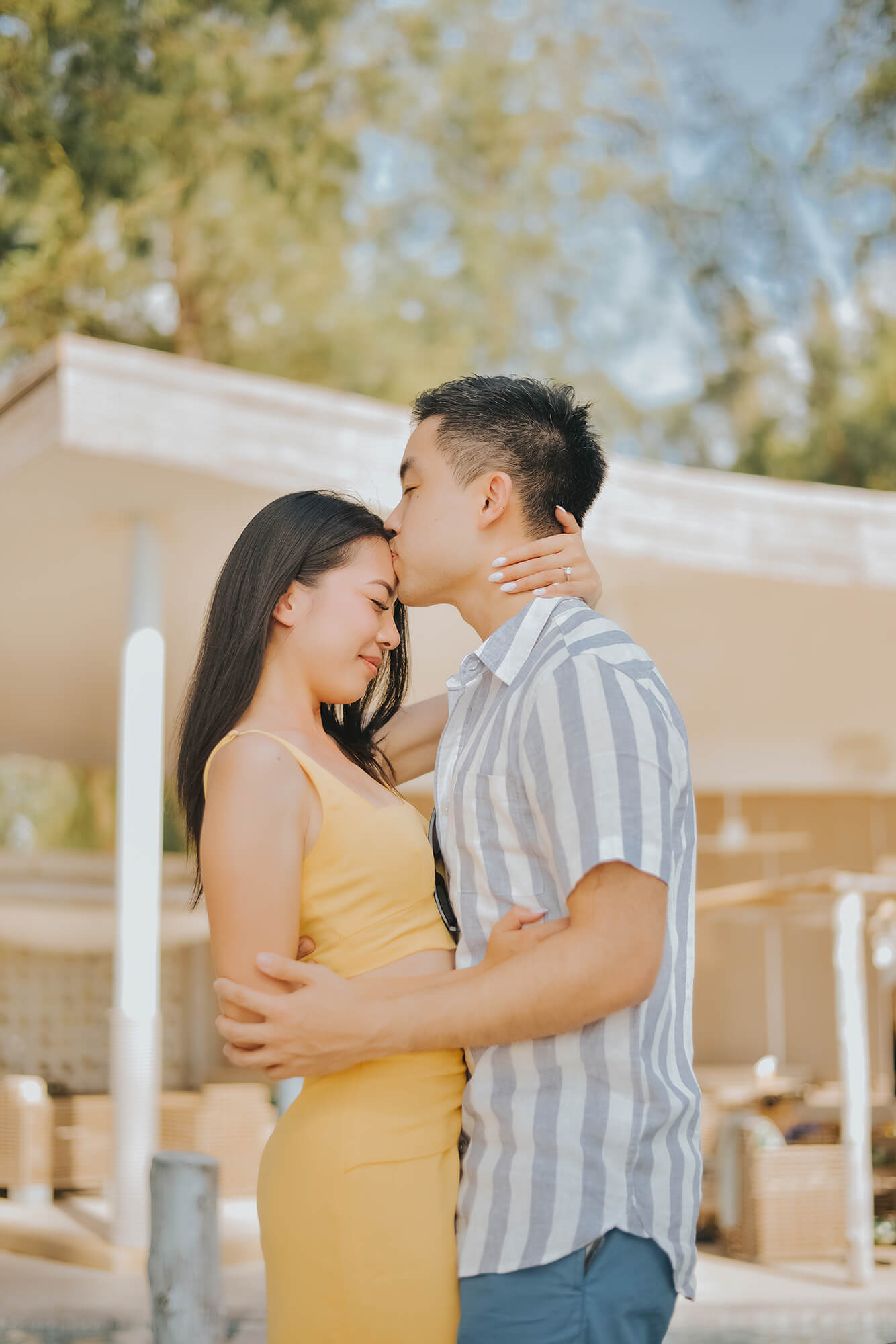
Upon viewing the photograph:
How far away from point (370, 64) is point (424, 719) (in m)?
19.8

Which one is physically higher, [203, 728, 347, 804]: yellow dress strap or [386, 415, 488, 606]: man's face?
[386, 415, 488, 606]: man's face

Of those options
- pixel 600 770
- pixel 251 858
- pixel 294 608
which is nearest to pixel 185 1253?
pixel 294 608

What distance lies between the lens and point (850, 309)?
23000 millimetres

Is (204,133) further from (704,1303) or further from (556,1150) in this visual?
(556,1150)

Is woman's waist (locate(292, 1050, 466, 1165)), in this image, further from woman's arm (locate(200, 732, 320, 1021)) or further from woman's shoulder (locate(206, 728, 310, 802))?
woman's shoulder (locate(206, 728, 310, 802))

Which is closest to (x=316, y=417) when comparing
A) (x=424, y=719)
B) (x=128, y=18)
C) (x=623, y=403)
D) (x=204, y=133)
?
(x=424, y=719)

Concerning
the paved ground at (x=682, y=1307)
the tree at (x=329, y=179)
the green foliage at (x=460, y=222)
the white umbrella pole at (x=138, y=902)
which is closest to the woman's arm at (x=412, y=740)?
the paved ground at (x=682, y=1307)

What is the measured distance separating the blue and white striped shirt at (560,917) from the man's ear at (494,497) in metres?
0.22

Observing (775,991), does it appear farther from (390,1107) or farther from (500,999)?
(500,999)

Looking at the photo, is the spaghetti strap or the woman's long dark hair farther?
the woman's long dark hair

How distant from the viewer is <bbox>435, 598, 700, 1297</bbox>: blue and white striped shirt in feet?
4.90

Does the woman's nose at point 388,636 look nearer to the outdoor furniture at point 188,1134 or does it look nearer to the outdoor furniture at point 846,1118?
the outdoor furniture at point 846,1118

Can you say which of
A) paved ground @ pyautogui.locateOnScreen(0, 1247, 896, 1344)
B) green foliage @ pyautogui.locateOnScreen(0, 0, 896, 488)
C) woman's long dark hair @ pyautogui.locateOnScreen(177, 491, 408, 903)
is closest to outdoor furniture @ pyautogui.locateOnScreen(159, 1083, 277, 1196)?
paved ground @ pyautogui.locateOnScreen(0, 1247, 896, 1344)

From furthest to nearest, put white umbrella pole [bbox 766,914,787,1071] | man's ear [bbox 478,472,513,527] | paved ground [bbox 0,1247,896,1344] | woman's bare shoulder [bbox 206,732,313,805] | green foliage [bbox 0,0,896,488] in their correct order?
green foliage [bbox 0,0,896,488], white umbrella pole [bbox 766,914,787,1071], paved ground [bbox 0,1247,896,1344], man's ear [bbox 478,472,513,527], woman's bare shoulder [bbox 206,732,313,805]
